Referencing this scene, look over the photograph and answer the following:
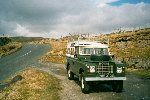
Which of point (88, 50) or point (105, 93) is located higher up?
point (88, 50)

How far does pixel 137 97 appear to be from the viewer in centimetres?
1502

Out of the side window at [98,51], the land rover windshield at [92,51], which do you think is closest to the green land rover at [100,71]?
the land rover windshield at [92,51]

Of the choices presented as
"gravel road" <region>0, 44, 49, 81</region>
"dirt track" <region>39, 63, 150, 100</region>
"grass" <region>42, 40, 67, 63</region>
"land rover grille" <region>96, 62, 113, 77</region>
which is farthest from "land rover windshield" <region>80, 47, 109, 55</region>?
"grass" <region>42, 40, 67, 63</region>

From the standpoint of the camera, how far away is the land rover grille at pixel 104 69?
15.6 meters

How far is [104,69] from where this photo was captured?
15711mm

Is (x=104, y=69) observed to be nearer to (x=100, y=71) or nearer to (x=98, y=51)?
(x=100, y=71)

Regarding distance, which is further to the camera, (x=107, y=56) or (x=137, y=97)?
(x=107, y=56)

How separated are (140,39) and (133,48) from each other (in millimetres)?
7746

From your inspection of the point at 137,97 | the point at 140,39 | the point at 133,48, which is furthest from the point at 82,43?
the point at 140,39

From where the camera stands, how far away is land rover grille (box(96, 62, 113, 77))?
614 inches

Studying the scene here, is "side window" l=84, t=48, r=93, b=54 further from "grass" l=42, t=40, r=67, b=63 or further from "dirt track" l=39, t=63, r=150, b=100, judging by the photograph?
"grass" l=42, t=40, r=67, b=63

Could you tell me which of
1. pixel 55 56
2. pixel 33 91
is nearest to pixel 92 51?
pixel 33 91

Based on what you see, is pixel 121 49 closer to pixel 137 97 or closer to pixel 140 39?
pixel 140 39

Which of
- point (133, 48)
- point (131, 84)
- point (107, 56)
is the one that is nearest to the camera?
point (107, 56)
